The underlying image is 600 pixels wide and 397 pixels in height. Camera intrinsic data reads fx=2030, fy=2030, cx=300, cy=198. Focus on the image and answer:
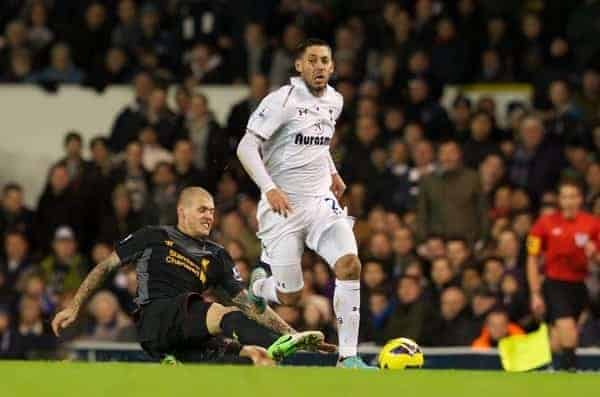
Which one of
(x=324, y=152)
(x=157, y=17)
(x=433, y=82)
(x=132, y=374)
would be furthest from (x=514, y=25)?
(x=132, y=374)

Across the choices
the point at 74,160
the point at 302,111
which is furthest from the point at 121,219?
the point at 302,111

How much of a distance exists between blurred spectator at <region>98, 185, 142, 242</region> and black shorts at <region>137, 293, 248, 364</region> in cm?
659

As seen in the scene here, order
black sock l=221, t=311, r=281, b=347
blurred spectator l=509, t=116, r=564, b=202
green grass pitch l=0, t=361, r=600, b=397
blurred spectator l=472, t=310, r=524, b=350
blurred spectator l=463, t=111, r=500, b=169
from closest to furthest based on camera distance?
green grass pitch l=0, t=361, r=600, b=397 → black sock l=221, t=311, r=281, b=347 → blurred spectator l=472, t=310, r=524, b=350 → blurred spectator l=509, t=116, r=564, b=202 → blurred spectator l=463, t=111, r=500, b=169

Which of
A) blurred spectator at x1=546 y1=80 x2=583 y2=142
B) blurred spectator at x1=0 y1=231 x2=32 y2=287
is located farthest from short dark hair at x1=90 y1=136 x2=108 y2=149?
blurred spectator at x1=546 y1=80 x2=583 y2=142

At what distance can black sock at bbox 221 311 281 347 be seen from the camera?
11.7m

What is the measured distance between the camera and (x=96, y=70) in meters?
21.0

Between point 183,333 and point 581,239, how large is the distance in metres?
4.43

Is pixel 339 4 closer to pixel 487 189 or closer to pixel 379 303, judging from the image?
pixel 487 189

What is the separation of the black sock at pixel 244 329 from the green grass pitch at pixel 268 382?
176cm

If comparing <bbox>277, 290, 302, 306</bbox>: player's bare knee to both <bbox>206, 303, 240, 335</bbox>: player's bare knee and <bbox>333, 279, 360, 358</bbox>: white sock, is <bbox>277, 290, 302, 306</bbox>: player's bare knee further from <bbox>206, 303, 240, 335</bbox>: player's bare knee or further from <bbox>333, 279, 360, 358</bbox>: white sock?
<bbox>206, 303, 240, 335</bbox>: player's bare knee

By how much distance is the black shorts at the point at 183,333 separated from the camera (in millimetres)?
12023

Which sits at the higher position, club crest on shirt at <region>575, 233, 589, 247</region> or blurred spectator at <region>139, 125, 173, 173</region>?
blurred spectator at <region>139, 125, 173, 173</region>

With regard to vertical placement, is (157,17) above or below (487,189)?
above

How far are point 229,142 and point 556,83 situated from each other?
3.14 metres
